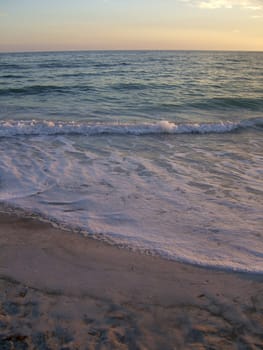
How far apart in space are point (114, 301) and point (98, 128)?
25.4 feet

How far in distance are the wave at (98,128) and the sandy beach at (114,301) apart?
6.24m

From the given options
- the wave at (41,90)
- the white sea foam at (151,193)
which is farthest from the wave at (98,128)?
the wave at (41,90)

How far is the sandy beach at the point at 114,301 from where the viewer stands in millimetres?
2777

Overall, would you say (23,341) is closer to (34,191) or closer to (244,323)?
(244,323)

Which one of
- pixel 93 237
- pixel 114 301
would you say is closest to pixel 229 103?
pixel 93 237

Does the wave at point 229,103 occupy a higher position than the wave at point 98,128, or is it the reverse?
the wave at point 229,103

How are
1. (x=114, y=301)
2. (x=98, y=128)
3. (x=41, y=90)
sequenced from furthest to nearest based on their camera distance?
1. (x=41, y=90)
2. (x=98, y=128)
3. (x=114, y=301)

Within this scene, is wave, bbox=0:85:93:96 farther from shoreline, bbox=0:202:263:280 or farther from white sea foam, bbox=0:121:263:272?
shoreline, bbox=0:202:263:280

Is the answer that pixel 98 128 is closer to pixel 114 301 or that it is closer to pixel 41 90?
pixel 114 301

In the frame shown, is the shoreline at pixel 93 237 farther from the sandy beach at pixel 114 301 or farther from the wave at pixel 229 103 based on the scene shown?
the wave at pixel 229 103

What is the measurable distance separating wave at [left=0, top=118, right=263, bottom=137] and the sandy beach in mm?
6237

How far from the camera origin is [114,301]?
322 centimetres

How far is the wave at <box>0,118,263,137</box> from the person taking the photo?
396 inches

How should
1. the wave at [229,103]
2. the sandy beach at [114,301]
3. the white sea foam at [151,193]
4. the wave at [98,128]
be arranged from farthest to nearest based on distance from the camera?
the wave at [229,103]
the wave at [98,128]
the white sea foam at [151,193]
the sandy beach at [114,301]
